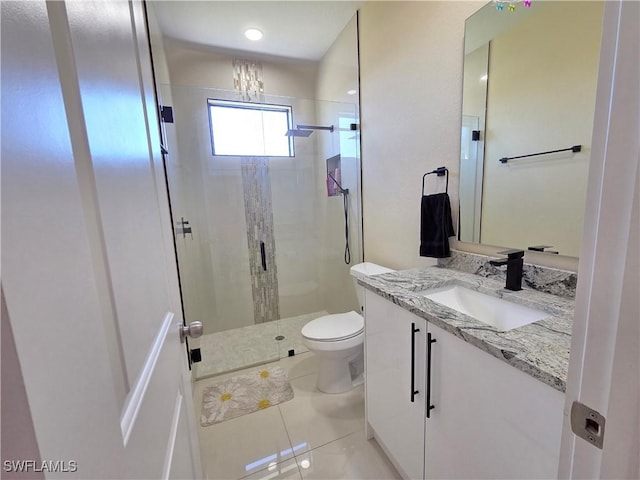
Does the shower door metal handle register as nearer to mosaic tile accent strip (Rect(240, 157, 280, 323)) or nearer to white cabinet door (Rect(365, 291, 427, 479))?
mosaic tile accent strip (Rect(240, 157, 280, 323))

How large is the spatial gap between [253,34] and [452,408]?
281cm

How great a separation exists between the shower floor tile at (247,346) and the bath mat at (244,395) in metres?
0.17

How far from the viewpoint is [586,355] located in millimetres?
388

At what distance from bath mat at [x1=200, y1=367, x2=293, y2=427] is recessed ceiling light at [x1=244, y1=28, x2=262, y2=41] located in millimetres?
2740

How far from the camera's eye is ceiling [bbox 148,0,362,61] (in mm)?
1915

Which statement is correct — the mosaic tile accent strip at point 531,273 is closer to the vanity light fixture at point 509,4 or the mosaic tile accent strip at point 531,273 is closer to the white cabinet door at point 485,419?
the white cabinet door at point 485,419

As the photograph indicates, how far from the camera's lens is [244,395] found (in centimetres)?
189

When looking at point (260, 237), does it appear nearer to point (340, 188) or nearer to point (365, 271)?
point (340, 188)

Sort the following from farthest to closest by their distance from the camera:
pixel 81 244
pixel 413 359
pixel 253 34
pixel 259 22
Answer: pixel 253 34, pixel 259 22, pixel 413 359, pixel 81 244

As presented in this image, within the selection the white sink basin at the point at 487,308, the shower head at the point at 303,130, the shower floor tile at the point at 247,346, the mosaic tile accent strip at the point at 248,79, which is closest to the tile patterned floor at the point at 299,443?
the shower floor tile at the point at 247,346

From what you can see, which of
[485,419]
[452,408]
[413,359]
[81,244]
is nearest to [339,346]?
[413,359]

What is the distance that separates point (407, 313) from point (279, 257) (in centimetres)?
193

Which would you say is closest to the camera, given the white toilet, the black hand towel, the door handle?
the door handle

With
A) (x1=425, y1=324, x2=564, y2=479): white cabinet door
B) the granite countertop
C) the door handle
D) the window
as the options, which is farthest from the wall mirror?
the window
